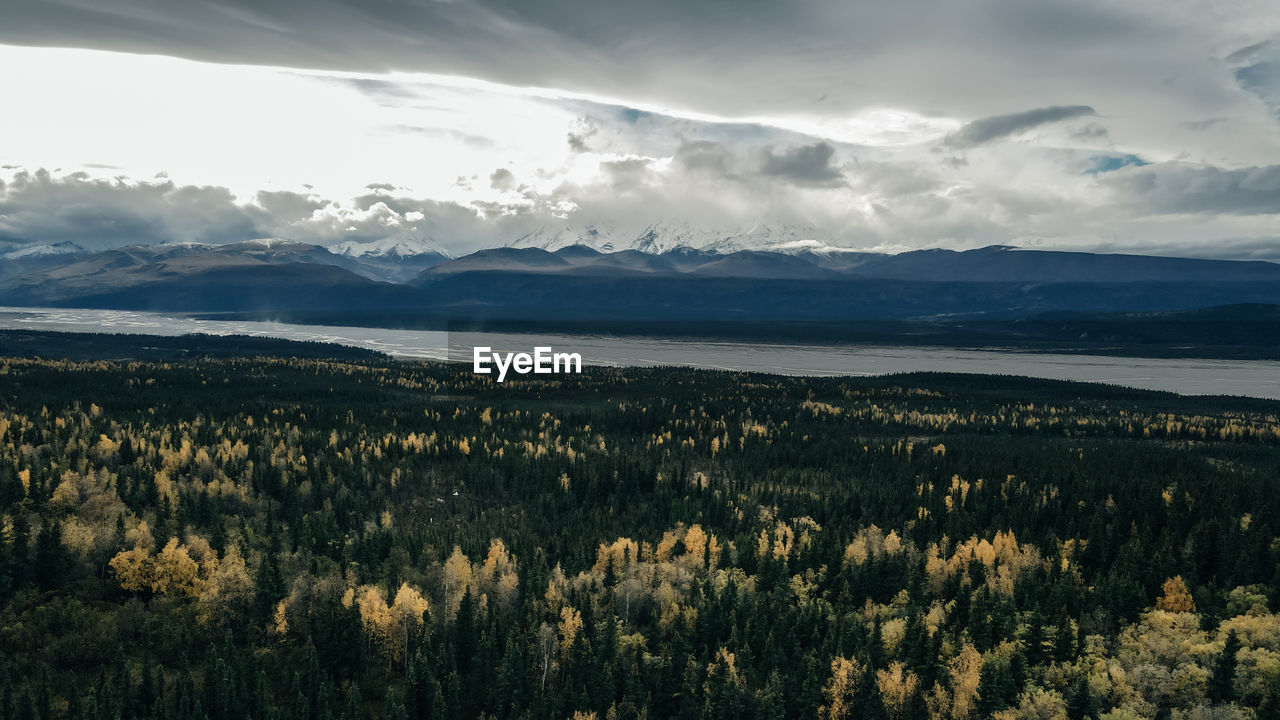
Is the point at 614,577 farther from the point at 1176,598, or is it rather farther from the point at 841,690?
the point at 1176,598

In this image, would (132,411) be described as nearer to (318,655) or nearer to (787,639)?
(318,655)

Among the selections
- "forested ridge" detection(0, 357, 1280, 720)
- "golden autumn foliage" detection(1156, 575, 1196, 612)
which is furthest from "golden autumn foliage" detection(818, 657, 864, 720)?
"golden autumn foliage" detection(1156, 575, 1196, 612)

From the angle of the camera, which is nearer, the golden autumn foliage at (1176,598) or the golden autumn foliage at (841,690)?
the golden autumn foliage at (841,690)

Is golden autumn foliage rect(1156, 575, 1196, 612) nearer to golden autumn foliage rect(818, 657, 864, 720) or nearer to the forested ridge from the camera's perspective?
the forested ridge

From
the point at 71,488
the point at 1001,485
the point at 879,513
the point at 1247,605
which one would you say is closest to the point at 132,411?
the point at 71,488

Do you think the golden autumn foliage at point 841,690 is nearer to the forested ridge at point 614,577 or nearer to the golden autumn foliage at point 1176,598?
the forested ridge at point 614,577

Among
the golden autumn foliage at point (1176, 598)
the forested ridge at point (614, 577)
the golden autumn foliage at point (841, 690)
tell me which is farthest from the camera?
the golden autumn foliage at point (1176, 598)

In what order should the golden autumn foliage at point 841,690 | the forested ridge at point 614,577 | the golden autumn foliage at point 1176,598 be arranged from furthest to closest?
the golden autumn foliage at point 1176,598, the forested ridge at point 614,577, the golden autumn foliage at point 841,690

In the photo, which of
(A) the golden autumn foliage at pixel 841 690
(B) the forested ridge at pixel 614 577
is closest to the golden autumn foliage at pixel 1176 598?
(B) the forested ridge at pixel 614 577
